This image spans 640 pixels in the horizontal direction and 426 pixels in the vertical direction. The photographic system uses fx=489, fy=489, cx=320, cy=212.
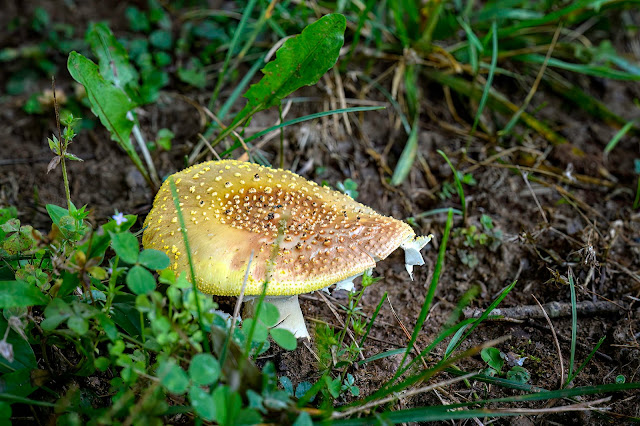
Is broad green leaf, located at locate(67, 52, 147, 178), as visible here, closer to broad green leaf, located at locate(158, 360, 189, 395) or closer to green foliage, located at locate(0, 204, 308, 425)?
green foliage, located at locate(0, 204, 308, 425)

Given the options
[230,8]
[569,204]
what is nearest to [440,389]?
[569,204]

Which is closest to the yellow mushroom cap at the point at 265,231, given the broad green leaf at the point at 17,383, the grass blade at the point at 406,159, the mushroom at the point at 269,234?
the mushroom at the point at 269,234

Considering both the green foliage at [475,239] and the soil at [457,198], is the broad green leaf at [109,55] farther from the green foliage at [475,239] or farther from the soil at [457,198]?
the green foliage at [475,239]

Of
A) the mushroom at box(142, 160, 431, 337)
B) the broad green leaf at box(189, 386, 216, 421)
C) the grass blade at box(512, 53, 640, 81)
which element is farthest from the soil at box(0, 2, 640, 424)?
the broad green leaf at box(189, 386, 216, 421)

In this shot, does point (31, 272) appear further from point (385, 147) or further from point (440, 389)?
point (385, 147)

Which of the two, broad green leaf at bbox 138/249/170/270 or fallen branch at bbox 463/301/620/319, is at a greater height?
broad green leaf at bbox 138/249/170/270

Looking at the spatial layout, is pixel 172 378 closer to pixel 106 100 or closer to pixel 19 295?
pixel 19 295
